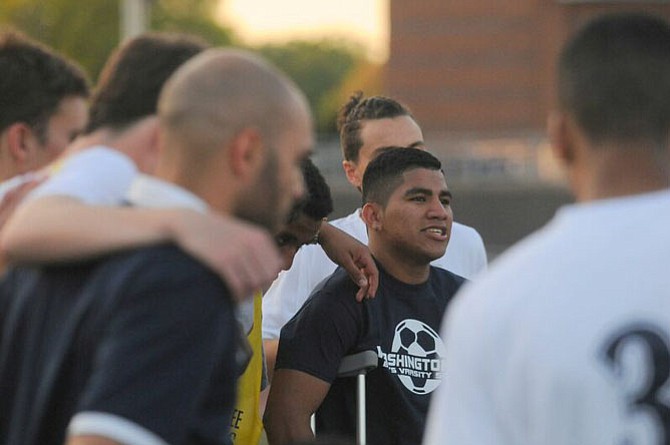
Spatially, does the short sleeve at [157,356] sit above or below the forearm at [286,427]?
below

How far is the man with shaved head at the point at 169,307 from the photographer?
2.53 metres

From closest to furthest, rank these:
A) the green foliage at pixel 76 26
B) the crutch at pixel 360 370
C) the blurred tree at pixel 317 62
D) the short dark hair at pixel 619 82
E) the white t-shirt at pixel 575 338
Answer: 1. the white t-shirt at pixel 575 338
2. the short dark hair at pixel 619 82
3. the crutch at pixel 360 370
4. the green foliage at pixel 76 26
5. the blurred tree at pixel 317 62

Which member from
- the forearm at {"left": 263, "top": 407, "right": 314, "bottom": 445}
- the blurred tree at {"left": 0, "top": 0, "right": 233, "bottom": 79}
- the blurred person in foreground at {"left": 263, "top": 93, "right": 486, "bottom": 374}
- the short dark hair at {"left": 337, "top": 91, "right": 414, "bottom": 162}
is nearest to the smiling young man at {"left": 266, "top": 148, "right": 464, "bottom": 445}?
the forearm at {"left": 263, "top": 407, "right": 314, "bottom": 445}

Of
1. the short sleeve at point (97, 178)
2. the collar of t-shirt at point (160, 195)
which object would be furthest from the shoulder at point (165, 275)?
the short sleeve at point (97, 178)

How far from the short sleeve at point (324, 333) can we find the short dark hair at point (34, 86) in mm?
1627

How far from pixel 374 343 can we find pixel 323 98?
351 ft

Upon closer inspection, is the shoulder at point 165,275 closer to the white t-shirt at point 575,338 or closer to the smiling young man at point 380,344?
the white t-shirt at point 575,338

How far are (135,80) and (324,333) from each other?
2206mm

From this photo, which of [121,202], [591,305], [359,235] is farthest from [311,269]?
[591,305]

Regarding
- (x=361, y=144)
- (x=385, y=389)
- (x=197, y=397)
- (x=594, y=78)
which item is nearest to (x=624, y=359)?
(x=594, y=78)

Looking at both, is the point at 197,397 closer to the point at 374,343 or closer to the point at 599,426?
the point at 599,426

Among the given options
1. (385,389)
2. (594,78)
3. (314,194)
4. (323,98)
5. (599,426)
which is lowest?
(599,426)

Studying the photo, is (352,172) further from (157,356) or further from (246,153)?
(157,356)

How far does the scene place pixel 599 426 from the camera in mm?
2395
